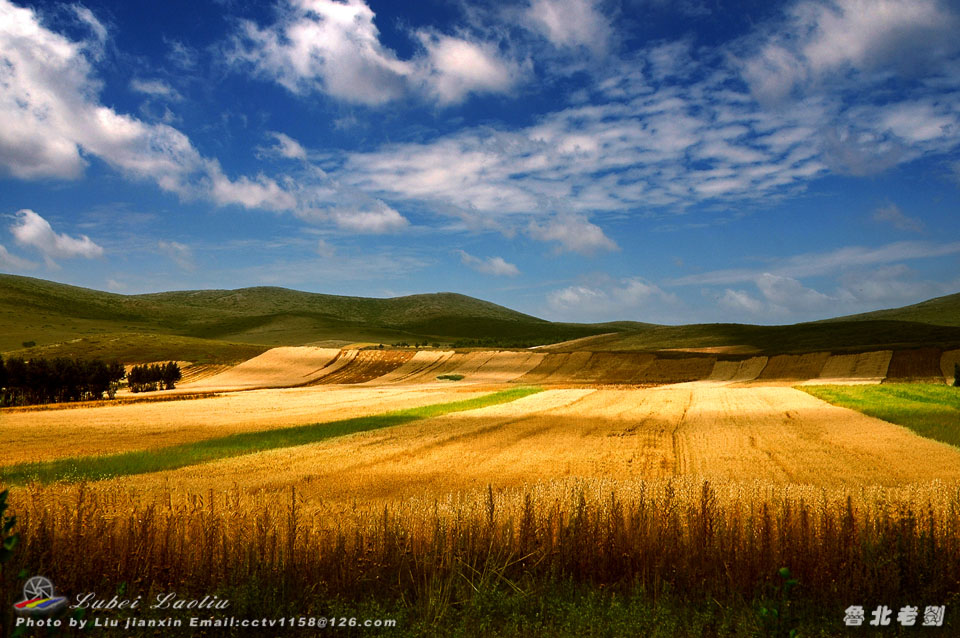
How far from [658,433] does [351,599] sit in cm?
2032

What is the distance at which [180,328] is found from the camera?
548 feet

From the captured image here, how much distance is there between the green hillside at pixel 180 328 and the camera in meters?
94.1

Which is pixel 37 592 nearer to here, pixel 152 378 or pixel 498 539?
pixel 498 539

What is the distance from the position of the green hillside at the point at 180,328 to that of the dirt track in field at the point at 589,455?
70.3m

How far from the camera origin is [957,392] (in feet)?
134

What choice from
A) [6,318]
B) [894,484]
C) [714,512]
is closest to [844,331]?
[894,484]

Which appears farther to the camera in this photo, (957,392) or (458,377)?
(458,377)

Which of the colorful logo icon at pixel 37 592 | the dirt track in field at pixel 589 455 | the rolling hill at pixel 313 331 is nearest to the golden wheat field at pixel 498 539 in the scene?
the dirt track in field at pixel 589 455

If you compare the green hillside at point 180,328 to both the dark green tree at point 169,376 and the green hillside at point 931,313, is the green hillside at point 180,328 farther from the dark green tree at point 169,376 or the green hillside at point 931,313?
the green hillside at point 931,313

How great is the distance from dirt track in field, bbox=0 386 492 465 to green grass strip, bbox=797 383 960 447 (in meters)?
25.1

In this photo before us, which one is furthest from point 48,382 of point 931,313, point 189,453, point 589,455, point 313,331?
point 931,313

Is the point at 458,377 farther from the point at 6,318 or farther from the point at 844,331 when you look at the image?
the point at 6,318

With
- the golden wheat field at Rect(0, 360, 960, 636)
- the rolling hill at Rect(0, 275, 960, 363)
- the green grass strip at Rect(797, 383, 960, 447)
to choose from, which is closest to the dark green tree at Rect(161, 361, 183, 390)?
the rolling hill at Rect(0, 275, 960, 363)

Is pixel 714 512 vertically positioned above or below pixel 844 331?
below
